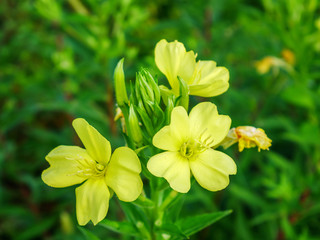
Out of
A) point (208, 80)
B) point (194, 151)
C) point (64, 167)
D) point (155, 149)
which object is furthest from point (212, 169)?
point (64, 167)

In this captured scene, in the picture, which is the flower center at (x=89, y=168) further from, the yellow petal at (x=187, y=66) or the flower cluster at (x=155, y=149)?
the yellow petal at (x=187, y=66)

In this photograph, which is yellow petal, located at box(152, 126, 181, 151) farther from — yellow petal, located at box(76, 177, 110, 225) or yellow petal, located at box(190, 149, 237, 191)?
yellow petal, located at box(76, 177, 110, 225)

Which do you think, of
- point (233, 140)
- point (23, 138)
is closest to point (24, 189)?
point (23, 138)

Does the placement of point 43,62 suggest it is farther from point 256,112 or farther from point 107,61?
point 256,112

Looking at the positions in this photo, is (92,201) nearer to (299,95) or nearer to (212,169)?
(212,169)

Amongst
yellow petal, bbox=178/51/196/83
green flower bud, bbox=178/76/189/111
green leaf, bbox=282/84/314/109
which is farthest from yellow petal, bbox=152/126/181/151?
green leaf, bbox=282/84/314/109

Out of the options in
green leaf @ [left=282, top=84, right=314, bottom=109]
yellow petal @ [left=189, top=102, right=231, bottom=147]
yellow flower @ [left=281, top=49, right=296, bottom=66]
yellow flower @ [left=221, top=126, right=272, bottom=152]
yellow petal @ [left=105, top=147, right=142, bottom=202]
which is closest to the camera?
yellow petal @ [left=105, top=147, right=142, bottom=202]
